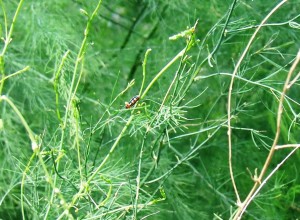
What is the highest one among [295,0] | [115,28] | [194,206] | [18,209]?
[295,0]

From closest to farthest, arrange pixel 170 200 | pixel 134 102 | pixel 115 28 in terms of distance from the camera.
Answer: pixel 134 102, pixel 170 200, pixel 115 28

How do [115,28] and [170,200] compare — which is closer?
[170,200]

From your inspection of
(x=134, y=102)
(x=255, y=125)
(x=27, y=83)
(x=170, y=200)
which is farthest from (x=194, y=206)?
(x=134, y=102)

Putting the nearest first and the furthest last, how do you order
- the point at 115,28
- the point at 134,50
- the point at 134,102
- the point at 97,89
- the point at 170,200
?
the point at 134,102 → the point at 170,200 → the point at 97,89 → the point at 134,50 → the point at 115,28

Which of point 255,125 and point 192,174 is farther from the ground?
point 255,125

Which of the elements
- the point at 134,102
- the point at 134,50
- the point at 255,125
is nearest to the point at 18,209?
the point at 134,50

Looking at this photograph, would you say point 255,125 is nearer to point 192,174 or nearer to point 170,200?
point 192,174

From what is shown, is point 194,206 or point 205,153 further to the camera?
point 205,153

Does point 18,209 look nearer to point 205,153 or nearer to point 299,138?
point 205,153

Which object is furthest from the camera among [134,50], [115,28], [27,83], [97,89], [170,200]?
[115,28]
